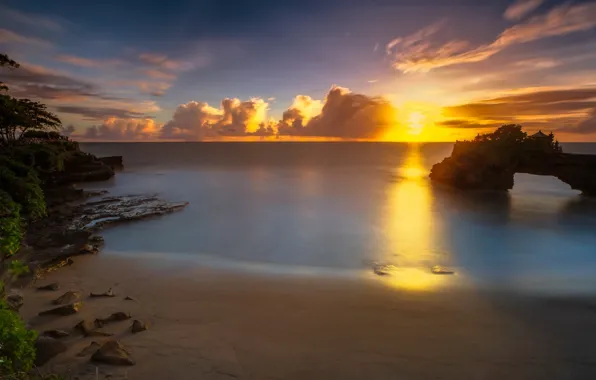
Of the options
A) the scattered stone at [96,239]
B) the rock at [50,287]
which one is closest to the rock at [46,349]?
the rock at [50,287]

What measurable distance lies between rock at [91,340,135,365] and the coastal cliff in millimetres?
38952

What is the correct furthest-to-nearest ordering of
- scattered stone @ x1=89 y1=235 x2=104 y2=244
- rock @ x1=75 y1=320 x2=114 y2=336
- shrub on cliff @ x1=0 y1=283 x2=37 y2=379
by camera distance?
scattered stone @ x1=89 y1=235 x2=104 y2=244, rock @ x1=75 y1=320 x2=114 y2=336, shrub on cliff @ x1=0 y1=283 x2=37 y2=379

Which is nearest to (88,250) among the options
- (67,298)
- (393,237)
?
(67,298)

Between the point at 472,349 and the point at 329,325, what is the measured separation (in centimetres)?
331

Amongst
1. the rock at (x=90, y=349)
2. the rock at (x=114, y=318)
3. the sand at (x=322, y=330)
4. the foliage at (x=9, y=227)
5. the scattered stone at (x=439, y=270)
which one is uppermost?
the foliage at (x=9, y=227)

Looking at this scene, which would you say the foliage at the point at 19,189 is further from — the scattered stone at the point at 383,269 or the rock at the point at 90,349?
the scattered stone at the point at 383,269

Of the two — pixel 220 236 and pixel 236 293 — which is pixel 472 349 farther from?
pixel 220 236

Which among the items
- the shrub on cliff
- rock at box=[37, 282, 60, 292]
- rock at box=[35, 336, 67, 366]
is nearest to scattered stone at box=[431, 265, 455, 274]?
rock at box=[35, 336, 67, 366]

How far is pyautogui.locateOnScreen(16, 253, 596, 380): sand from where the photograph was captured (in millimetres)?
6754

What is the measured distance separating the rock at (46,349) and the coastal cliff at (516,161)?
3974 cm

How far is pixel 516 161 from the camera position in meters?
35.9

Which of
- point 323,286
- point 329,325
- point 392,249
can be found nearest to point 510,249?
point 392,249

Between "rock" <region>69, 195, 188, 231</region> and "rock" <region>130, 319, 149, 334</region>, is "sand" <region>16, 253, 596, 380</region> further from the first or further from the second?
"rock" <region>69, 195, 188, 231</region>

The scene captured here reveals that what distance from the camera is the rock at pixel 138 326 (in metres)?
7.80
